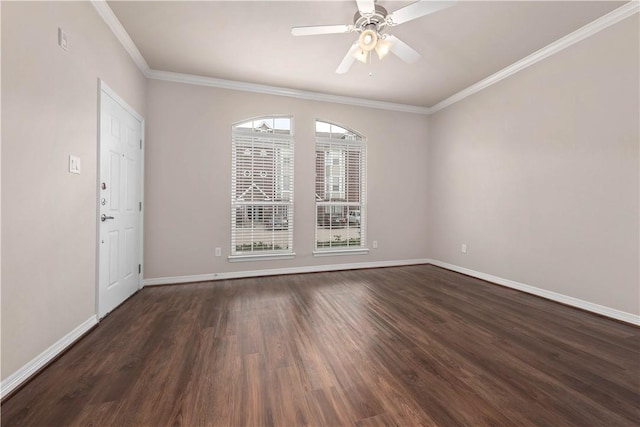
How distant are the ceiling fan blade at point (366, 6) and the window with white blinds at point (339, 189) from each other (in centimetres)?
233

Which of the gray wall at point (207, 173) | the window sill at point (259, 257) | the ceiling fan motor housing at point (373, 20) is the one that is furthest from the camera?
the window sill at point (259, 257)

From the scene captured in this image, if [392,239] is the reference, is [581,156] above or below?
above

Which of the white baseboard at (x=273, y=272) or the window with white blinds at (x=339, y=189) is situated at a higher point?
the window with white blinds at (x=339, y=189)

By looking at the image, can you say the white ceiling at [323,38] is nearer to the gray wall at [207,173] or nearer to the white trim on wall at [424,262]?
the gray wall at [207,173]

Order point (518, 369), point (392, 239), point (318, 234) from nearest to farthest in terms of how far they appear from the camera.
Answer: point (518, 369) < point (318, 234) < point (392, 239)

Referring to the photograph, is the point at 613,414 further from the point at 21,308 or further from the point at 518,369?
the point at 21,308

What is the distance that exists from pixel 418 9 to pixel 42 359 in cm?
362

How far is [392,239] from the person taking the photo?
16.0 ft

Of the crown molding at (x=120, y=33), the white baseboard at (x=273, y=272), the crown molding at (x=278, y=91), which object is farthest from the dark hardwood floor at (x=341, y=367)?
the crown molding at (x=278, y=91)

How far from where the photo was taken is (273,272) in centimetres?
416

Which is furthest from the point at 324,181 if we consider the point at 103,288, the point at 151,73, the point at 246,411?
the point at 246,411

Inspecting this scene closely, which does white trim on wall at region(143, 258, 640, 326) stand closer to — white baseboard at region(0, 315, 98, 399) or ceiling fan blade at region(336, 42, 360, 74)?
white baseboard at region(0, 315, 98, 399)

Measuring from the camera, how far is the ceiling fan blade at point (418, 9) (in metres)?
1.89

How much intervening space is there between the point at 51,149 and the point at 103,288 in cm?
137
